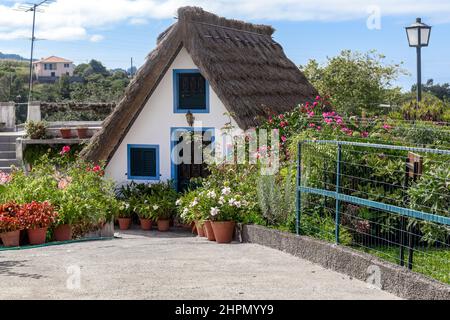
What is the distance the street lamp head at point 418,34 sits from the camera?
50.0 ft

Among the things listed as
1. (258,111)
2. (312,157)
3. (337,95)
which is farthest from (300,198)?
(337,95)

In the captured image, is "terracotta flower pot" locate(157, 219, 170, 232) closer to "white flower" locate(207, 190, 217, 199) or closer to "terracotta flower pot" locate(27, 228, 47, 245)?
"white flower" locate(207, 190, 217, 199)

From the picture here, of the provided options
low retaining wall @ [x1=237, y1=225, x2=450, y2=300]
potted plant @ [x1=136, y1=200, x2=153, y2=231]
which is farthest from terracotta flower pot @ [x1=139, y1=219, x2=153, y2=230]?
low retaining wall @ [x1=237, y1=225, x2=450, y2=300]

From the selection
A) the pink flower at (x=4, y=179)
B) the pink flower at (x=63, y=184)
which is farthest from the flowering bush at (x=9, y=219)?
the pink flower at (x=4, y=179)

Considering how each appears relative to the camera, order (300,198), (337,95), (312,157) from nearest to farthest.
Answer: (300,198) → (312,157) → (337,95)

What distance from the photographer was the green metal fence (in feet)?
28.2

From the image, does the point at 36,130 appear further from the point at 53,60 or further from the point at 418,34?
the point at 53,60

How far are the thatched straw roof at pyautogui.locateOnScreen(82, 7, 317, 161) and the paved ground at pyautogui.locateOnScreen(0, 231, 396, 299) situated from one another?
6.30m

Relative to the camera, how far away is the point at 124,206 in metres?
16.3

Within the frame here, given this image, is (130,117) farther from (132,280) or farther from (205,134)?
(132,280)

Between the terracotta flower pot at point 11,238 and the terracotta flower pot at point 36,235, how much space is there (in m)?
→ 0.22

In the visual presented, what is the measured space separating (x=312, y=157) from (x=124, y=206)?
6.64 m

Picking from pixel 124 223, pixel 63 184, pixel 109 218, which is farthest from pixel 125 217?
pixel 63 184

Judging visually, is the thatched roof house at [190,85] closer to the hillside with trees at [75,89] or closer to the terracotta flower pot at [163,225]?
the terracotta flower pot at [163,225]
